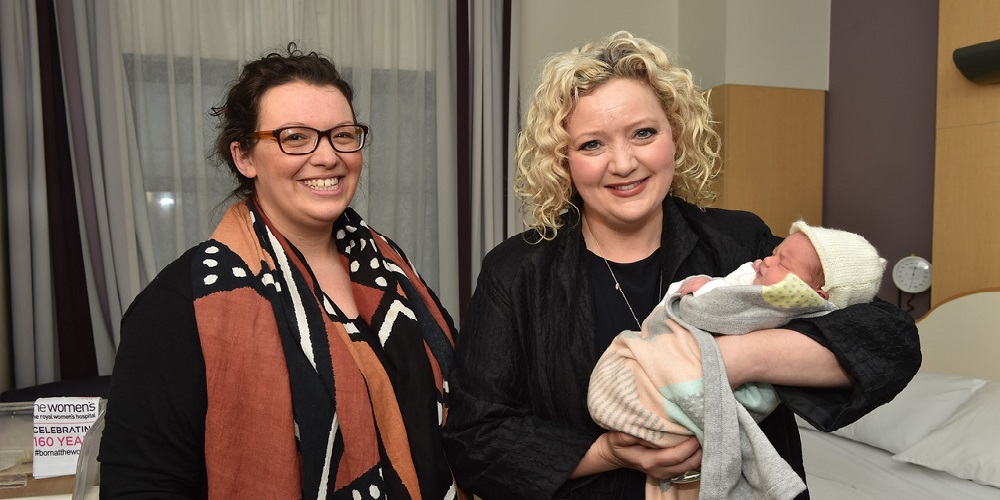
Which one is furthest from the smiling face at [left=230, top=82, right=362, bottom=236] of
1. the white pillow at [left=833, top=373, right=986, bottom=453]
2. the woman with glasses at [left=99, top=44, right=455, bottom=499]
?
the white pillow at [left=833, top=373, right=986, bottom=453]

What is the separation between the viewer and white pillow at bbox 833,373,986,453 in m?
2.54

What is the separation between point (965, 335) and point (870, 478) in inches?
32.4

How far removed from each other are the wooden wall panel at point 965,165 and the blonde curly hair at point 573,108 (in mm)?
1996

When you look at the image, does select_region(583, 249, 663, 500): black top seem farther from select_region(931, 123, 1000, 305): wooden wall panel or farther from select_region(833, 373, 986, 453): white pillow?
select_region(931, 123, 1000, 305): wooden wall panel

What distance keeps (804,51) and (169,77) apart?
3.26m

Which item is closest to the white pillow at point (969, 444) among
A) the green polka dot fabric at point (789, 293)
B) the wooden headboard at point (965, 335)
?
the wooden headboard at point (965, 335)

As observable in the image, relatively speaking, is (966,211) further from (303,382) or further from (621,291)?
(303,382)

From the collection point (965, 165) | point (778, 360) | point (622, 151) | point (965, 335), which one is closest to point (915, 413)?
point (965, 335)

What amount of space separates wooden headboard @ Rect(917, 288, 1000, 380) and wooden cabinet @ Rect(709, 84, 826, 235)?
1.05m

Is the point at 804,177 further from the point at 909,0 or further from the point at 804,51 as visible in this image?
the point at 909,0

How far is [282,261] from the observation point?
1430 millimetres

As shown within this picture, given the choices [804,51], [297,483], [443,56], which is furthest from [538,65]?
[297,483]

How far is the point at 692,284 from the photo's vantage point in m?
1.23

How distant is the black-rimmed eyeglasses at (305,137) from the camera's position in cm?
142
